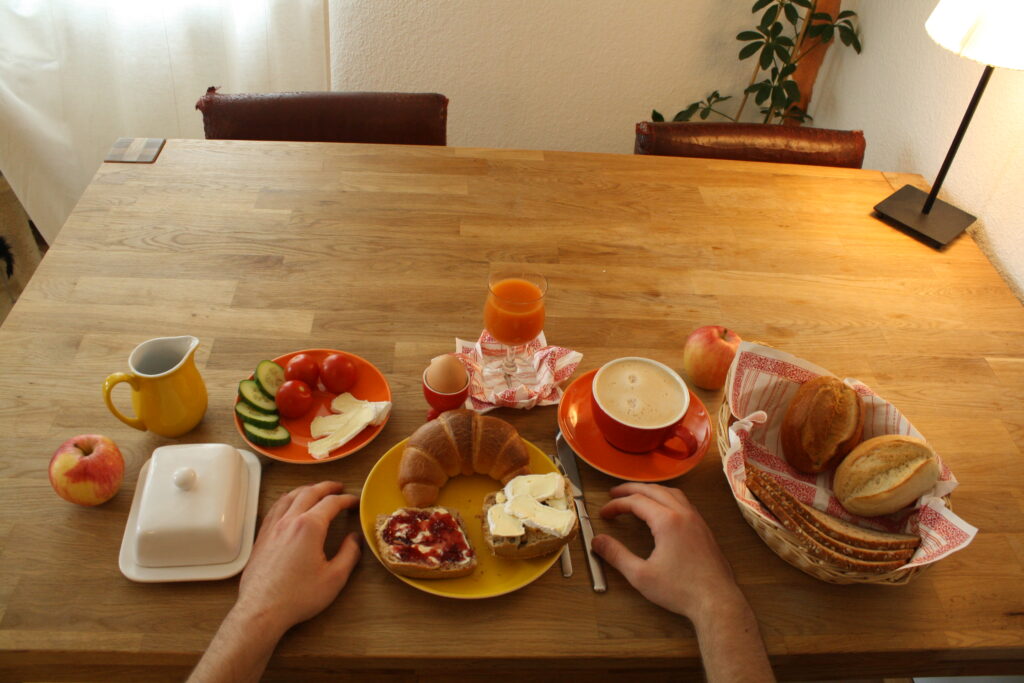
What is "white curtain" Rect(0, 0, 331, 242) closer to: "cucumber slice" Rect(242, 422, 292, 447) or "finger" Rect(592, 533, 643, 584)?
"cucumber slice" Rect(242, 422, 292, 447)

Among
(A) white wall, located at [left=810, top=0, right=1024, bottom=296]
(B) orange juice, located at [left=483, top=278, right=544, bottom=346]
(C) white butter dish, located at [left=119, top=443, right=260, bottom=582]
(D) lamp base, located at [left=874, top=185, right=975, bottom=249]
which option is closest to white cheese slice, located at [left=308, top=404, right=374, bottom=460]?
(C) white butter dish, located at [left=119, top=443, right=260, bottom=582]

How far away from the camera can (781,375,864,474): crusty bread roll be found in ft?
3.03

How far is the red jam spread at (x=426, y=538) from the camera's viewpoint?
2.68 ft

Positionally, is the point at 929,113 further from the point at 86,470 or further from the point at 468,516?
the point at 86,470

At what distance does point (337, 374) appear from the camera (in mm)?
1037

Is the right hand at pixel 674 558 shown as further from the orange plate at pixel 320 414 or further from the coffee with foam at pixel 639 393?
the orange plate at pixel 320 414

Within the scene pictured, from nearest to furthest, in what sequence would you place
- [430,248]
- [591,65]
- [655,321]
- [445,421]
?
[445,421] → [655,321] → [430,248] → [591,65]

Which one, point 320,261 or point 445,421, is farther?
point 320,261

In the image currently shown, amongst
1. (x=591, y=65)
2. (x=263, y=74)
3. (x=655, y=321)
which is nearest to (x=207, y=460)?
(x=655, y=321)

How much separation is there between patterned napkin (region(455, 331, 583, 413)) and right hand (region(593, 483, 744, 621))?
220 mm

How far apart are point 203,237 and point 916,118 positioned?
1.80 metres

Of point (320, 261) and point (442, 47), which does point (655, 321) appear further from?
point (442, 47)

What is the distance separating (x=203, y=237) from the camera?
51.2 inches

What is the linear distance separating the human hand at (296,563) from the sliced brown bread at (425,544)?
50 mm
